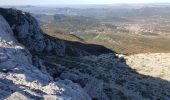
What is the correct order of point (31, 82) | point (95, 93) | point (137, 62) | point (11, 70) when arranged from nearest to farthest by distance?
1. point (31, 82)
2. point (11, 70)
3. point (95, 93)
4. point (137, 62)

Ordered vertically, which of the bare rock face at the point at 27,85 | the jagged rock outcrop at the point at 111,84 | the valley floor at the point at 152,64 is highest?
the bare rock face at the point at 27,85

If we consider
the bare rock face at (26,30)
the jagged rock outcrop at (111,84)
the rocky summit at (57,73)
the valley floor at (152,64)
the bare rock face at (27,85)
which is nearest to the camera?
the bare rock face at (27,85)

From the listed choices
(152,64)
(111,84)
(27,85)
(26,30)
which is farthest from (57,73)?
(152,64)

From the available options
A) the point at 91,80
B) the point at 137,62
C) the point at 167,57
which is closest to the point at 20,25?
the point at 91,80

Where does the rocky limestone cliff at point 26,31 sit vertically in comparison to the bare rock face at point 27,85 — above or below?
below

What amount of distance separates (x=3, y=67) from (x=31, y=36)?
46.0 meters

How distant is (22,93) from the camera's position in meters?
23.1

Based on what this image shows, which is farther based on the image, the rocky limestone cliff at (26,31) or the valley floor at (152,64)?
the valley floor at (152,64)

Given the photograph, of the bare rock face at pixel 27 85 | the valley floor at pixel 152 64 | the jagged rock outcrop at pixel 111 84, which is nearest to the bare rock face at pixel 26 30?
the jagged rock outcrop at pixel 111 84

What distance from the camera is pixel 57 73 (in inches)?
2144

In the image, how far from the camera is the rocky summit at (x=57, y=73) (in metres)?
25.3

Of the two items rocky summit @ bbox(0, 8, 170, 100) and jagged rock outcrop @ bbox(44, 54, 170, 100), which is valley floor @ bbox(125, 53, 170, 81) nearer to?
rocky summit @ bbox(0, 8, 170, 100)

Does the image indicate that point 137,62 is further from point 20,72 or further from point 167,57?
point 20,72

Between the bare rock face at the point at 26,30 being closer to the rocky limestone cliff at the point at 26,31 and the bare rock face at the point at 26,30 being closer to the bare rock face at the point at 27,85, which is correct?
the rocky limestone cliff at the point at 26,31
